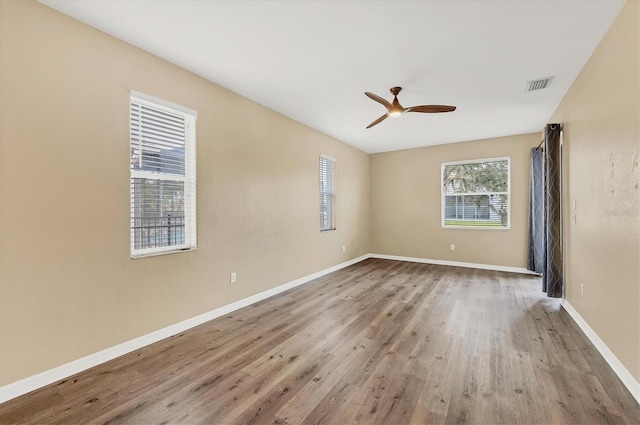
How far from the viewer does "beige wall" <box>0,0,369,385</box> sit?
184 cm

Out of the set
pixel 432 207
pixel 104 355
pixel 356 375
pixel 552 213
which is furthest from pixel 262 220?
pixel 432 207

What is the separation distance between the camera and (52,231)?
1.99 m

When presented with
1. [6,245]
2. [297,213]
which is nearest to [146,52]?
[6,245]

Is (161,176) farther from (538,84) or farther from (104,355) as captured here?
(538,84)

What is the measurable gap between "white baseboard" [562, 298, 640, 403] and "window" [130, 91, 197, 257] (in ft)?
11.9

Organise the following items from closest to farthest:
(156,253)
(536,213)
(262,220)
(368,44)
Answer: (368,44), (156,253), (262,220), (536,213)

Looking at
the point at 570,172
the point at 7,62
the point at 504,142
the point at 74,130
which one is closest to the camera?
the point at 7,62

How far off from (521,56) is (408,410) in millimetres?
3105

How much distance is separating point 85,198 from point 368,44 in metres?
2.62

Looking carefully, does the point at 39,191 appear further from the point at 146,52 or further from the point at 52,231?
the point at 146,52

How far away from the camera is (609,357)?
2.16m

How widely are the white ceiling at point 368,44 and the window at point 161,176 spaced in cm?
55

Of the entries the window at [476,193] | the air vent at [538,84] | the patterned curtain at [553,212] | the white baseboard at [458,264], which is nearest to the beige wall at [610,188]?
the air vent at [538,84]

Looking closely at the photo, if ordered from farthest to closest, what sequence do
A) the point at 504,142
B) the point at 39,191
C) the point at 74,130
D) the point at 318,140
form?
the point at 504,142 < the point at 318,140 < the point at 74,130 < the point at 39,191
